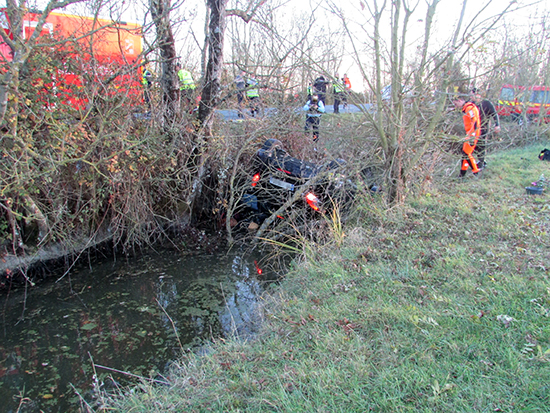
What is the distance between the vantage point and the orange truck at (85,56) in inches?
197

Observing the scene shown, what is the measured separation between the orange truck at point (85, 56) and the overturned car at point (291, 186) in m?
2.42

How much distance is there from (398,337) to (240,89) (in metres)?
5.33

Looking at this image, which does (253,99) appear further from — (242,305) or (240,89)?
(242,305)

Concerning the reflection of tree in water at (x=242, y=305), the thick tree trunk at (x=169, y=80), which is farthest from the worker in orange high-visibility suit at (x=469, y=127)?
the thick tree trunk at (x=169, y=80)

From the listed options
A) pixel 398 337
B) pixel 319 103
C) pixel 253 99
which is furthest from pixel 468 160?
pixel 398 337

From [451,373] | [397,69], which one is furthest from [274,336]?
[397,69]

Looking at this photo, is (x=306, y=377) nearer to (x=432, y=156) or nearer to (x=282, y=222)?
(x=282, y=222)

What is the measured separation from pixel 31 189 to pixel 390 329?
14.8 ft

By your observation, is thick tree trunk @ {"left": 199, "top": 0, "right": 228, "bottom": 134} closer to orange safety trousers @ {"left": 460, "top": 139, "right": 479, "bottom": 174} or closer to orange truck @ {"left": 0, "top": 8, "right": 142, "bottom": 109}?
orange truck @ {"left": 0, "top": 8, "right": 142, "bottom": 109}

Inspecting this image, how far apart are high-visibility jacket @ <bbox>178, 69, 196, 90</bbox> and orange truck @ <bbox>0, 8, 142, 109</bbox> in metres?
1.12

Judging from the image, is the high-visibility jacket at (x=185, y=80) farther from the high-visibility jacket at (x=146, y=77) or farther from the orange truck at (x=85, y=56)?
the orange truck at (x=85, y=56)

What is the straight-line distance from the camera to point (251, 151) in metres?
7.48

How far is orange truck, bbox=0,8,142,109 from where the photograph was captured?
16.4 feet

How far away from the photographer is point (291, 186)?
6590 mm
